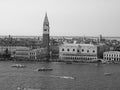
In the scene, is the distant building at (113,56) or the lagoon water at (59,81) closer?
the lagoon water at (59,81)

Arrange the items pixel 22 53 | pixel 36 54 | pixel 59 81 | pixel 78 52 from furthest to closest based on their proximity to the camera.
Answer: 1. pixel 22 53
2. pixel 36 54
3. pixel 78 52
4. pixel 59 81

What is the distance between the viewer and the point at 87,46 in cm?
2094

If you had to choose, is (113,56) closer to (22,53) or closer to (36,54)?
(36,54)

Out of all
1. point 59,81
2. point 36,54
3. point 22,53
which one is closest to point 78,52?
point 36,54

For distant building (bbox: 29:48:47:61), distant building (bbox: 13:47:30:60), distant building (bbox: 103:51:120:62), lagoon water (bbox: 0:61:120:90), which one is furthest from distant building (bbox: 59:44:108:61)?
lagoon water (bbox: 0:61:120:90)

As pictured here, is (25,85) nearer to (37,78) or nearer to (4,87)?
(4,87)

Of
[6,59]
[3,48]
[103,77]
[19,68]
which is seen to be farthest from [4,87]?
[3,48]

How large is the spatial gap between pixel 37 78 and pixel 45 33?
10.2 metres

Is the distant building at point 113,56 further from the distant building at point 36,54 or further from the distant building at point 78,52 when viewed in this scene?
the distant building at point 36,54

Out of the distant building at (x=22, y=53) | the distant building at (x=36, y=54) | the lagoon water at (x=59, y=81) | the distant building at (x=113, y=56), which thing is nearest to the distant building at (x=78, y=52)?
the distant building at (x=113, y=56)

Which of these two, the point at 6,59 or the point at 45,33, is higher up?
the point at 45,33

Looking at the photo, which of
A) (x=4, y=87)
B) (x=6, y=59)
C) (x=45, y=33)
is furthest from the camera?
(x=45, y=33)

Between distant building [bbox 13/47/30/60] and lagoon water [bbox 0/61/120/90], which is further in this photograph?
distant building [bbox 13/47/30/60]

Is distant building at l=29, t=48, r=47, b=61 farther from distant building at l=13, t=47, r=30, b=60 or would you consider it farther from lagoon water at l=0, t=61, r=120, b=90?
lagoon water at l=0, t=61, r=120, b=90
